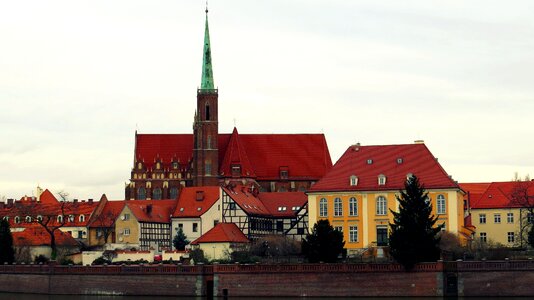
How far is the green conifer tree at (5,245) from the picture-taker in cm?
13188

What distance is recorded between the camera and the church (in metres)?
178

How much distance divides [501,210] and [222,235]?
1222 inches

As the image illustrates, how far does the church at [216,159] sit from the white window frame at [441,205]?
41.4 m

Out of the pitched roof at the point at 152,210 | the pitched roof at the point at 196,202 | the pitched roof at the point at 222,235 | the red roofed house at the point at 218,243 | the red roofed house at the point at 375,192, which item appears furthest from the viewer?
the pitched roof at the point at 152,210

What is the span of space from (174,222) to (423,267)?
52.5 meters

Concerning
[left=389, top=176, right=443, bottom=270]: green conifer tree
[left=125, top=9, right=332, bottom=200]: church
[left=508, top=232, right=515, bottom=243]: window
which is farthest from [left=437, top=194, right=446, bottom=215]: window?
[left=125, top=9, right=332, bottom=200]: church

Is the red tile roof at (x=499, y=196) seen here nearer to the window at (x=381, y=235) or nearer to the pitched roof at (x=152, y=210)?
the window at (x=381, y=235)

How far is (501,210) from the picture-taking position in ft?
500

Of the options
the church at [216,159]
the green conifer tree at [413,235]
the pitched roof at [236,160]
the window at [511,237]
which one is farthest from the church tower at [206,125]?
the green conifer tree at [413,235]

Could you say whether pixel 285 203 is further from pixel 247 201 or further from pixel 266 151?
pixel 266 151

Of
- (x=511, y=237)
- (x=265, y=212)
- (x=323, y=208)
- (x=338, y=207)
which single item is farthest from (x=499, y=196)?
(x=265, y=212)

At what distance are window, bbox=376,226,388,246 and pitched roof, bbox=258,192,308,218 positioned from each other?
18506 mm

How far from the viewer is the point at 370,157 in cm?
14075

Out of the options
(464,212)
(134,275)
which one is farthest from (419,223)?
(464,212)
